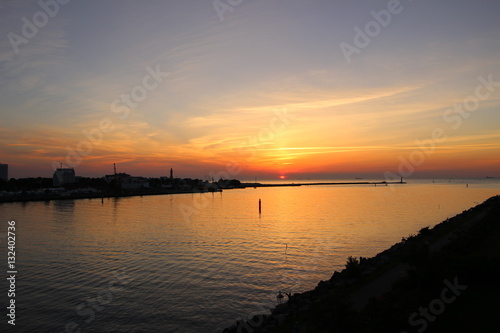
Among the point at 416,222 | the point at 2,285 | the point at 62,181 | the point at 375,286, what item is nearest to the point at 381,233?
the point at 416,222

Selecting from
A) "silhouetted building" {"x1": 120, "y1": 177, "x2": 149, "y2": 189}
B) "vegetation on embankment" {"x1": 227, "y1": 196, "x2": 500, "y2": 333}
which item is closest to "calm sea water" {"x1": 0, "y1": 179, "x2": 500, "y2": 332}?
"vegetation on embankment" {"x1": 227, "y1": 196, "x2": 500, "y2": 333}

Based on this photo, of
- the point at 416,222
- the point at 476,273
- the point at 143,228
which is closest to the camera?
the point at 476,273

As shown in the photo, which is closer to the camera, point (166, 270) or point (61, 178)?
Result: point (166, 270)

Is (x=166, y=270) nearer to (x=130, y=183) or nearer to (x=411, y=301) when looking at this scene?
(x=411, y=301)

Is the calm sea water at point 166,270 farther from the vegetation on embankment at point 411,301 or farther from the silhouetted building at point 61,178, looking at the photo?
the silhouetted building at point 61,178

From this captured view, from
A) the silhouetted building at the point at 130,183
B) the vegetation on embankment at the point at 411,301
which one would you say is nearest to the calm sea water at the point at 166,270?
the vegetation on embankment at the point at 411,301

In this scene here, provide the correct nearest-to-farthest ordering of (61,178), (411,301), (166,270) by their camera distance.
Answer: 1. (411,301)
2. (166,270)
3. (61,178)

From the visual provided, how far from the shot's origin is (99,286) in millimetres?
→ 22297

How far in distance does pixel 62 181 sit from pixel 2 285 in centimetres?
17519

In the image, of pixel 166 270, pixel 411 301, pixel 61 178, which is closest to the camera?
pixel 411 301

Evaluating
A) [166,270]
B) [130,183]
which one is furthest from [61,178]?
[166,270]

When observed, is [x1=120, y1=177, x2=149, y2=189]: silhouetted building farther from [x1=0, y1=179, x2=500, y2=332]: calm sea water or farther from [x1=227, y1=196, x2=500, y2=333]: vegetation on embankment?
[x1=227, y1=196, x2=500, y2=333]: vegetation on embankment

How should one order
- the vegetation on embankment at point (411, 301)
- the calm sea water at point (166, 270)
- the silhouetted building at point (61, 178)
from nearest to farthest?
the vegetation on embankment at point (411, 301) < the calm sea water at point (166, 270) < the silhouetted building at point (61, 178)

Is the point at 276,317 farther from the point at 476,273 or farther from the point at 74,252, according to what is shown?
the point at 74,252
